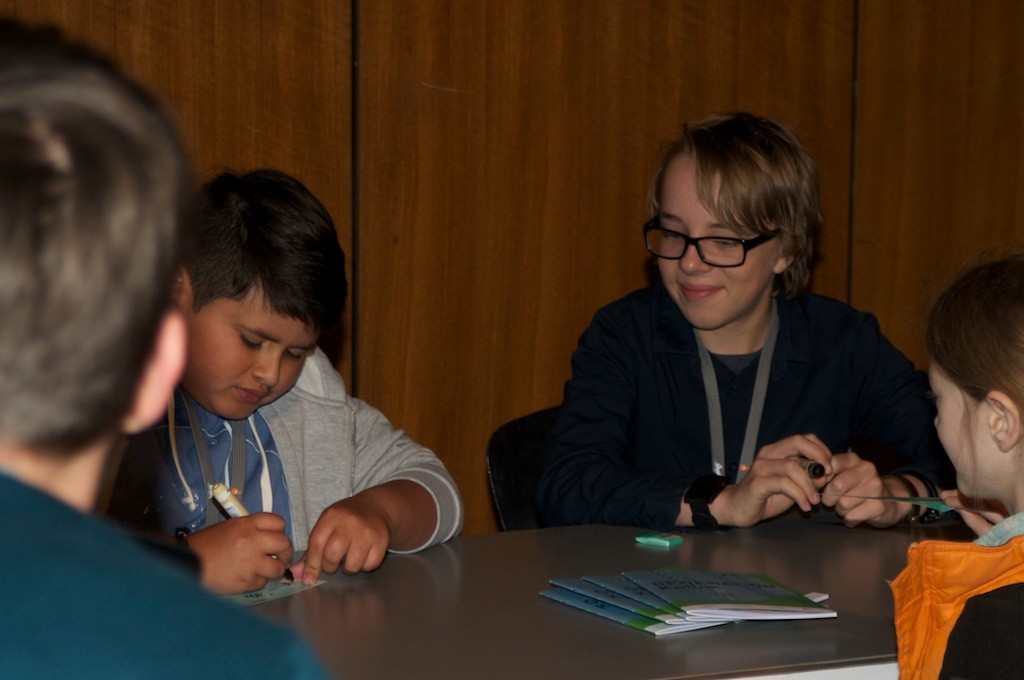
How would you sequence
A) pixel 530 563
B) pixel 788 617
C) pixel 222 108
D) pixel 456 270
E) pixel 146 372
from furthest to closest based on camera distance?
pixel 456 270, pixel 222 108, pixel 530 563, pixel 788 617, pixel 146 372

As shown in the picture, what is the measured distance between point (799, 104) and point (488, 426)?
4.88 feet

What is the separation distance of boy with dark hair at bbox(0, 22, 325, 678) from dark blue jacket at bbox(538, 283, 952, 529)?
6.32 feet

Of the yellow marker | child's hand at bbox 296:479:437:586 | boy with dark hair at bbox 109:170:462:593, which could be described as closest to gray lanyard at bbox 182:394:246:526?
boy with dark hair at bbox 109:170:462:593

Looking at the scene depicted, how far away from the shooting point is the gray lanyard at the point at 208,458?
2068 millimetres

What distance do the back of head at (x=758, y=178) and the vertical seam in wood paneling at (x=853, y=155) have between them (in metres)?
1.37

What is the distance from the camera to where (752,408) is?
101 inches

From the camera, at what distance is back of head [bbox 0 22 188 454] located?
527 millimetres

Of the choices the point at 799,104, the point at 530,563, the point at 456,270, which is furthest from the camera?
the point at 799,104

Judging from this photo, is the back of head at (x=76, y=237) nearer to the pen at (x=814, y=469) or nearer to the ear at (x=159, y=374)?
the ear at (x=159, y=374)

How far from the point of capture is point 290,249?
2027 mm

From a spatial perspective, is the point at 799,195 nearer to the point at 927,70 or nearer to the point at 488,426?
the point at 488,426

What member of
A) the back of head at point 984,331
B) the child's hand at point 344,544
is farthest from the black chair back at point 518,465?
the back of head at point 984,331

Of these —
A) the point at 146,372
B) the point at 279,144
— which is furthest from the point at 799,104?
the point at 146,372

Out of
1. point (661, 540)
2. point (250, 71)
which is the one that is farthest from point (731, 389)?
point (250, 71)
